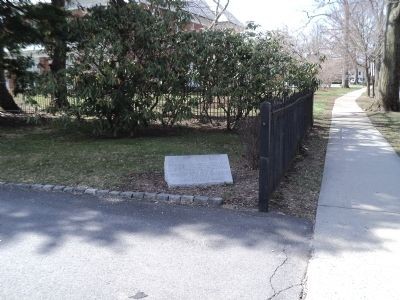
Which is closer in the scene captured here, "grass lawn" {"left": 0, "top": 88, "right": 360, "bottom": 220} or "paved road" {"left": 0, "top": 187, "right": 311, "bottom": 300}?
"paved road" {"left": 0, "top": 187, "right": 311, "bottom": 300}

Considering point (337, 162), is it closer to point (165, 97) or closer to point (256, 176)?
point (256, 176)

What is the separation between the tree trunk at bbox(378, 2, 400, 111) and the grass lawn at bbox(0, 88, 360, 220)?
1097 cm

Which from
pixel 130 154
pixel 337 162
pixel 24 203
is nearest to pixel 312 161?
pixel 337 162

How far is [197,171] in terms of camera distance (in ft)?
22.5

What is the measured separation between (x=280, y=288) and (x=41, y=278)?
1909 millimetres

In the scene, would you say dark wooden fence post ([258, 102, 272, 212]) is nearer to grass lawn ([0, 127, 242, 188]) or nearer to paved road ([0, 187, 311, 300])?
paved road ([0, 187, 311, 300])

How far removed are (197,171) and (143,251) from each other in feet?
8.39

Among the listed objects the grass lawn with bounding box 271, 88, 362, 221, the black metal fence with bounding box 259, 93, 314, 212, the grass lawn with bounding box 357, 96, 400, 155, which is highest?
the black metal fence with bounding box 259, 93, 314, 212

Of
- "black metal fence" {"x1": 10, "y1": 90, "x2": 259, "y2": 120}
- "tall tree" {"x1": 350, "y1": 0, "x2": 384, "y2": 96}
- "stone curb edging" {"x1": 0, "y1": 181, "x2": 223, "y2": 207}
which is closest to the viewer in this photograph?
"stone curb edging" {"x1": 0, "y1": 181, "x2": 223, "y2": 207}

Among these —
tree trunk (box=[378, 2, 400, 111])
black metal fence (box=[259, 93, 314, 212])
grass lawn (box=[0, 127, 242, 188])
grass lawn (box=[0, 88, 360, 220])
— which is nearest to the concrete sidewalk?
grass lawn (box=[0, 88, 360, 220])

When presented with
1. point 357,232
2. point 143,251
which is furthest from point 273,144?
point 143,251

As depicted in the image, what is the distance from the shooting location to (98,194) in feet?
20.8

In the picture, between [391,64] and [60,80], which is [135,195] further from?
[391,64]

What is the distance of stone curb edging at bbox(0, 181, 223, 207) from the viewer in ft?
19.5
